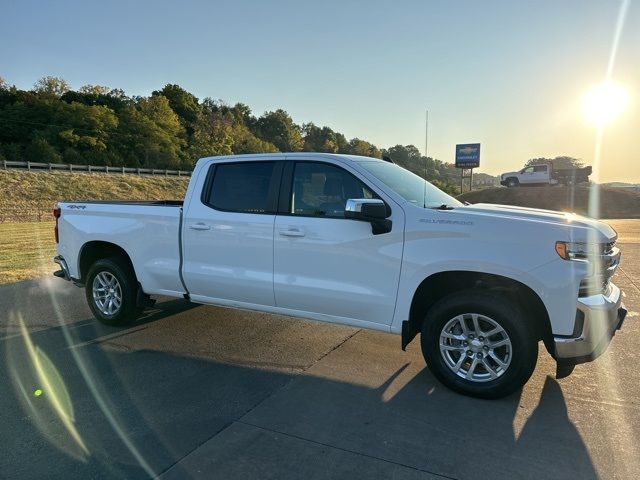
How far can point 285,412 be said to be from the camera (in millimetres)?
3531

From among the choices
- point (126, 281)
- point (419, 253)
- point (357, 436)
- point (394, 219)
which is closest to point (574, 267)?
point (419, 253)

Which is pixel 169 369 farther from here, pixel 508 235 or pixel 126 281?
pixel 508 235

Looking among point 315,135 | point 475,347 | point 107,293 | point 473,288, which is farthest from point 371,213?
point 315,135

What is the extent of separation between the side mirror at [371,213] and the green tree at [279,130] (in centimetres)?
11429

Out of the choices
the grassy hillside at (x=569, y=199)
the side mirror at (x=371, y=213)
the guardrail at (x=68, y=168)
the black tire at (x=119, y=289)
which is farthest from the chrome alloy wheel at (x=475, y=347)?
the guardrail at (x=68, y=168)

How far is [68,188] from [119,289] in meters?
49.1

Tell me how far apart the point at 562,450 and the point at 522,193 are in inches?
1522

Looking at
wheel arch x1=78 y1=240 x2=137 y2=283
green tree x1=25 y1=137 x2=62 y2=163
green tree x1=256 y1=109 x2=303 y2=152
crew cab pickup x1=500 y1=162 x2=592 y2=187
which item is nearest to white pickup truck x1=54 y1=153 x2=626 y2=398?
wheel arch x1=78 y1=240 x2=137 y2=283

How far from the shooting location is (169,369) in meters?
4.36

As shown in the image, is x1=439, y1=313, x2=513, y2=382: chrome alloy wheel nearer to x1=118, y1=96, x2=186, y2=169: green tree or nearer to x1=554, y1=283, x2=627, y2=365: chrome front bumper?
x1=554, y1=283, x2=627, y2=365: chrome front bumper

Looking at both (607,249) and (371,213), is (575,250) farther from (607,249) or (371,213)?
(371,213)

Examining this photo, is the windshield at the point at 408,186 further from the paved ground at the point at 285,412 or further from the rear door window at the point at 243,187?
the paved ground at the point at 285,412

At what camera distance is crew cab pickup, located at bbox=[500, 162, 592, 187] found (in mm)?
42469

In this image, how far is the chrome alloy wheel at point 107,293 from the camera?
555 cm
